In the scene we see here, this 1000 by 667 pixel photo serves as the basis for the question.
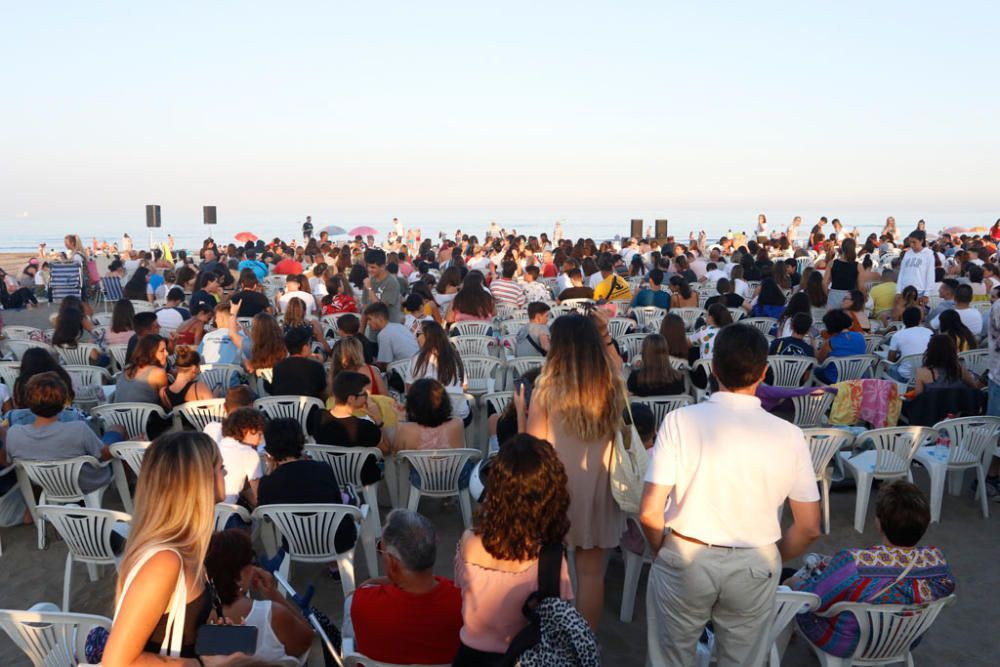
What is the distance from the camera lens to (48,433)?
4.87 meters

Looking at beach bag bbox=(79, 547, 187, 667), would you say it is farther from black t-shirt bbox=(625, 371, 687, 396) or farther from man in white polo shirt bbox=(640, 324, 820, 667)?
black t-shirt bbox=(625, 371, 687, 396)

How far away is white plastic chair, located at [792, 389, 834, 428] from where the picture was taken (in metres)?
5.96

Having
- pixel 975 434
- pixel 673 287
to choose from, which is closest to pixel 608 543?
pixel 975 434

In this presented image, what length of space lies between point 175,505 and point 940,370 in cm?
573

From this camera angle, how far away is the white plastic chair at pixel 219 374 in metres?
7.04

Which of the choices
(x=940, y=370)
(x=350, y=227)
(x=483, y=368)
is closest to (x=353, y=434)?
(x=483, y=368)

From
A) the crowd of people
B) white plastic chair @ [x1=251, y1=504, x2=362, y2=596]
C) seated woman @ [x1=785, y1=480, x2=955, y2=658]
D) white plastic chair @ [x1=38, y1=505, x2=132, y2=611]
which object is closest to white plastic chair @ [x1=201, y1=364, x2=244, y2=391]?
the crowd of people

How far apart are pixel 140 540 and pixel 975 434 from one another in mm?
5405

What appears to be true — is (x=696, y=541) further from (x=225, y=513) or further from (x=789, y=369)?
(x=789, y=369)

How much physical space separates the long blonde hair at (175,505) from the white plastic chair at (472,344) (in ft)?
19.9

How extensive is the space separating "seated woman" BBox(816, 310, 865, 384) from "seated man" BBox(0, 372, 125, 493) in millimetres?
6108

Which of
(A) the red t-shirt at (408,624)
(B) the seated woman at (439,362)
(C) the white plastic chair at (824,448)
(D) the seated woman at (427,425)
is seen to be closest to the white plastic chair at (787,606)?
(A) the red t-shirt at (408,624)

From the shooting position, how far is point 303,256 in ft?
57.9

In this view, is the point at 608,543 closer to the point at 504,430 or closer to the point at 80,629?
the point at 504,430
